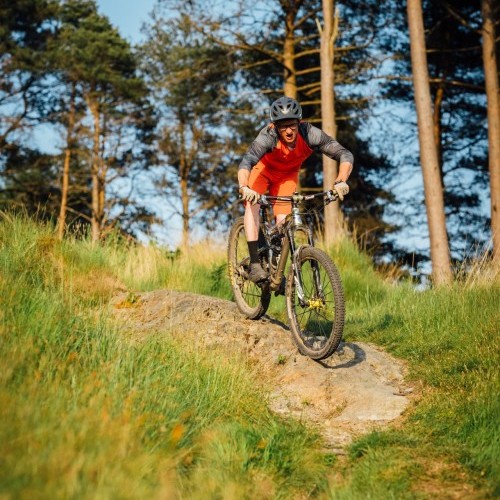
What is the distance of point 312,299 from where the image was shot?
5582mm

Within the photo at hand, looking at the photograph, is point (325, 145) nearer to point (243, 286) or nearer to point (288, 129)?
point (288, 129)

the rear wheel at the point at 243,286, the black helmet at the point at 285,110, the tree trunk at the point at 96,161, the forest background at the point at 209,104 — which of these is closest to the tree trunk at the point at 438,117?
the forest background at the point at 209,104

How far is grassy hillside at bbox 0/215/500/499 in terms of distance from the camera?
9.52ft

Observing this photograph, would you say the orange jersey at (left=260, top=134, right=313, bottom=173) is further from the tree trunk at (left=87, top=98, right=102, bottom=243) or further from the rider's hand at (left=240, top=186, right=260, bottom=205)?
the tree trunk at (left=87, top=98, right=102, bottom=243)

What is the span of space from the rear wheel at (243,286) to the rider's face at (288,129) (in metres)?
1.43

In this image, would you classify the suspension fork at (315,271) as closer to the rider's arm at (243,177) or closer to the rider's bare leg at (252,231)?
the rider's arm at (243,177)

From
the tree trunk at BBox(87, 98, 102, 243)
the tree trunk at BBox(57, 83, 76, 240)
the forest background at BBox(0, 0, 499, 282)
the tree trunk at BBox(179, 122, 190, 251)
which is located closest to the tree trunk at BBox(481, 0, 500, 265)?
the forest background at BBox(0, 0, 499, 282)

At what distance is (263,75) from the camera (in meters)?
20.3

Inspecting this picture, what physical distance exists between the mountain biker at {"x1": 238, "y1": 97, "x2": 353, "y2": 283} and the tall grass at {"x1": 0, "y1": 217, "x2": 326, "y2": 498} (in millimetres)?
1540

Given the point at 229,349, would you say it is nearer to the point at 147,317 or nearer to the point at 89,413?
the point at 147,317

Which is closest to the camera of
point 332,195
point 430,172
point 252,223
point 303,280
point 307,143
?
point 332,195

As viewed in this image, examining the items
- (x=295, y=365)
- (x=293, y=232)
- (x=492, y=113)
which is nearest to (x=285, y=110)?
(x=293, y=232)

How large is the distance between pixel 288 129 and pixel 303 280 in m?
1.38

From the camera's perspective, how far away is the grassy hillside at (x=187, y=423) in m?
2.90
